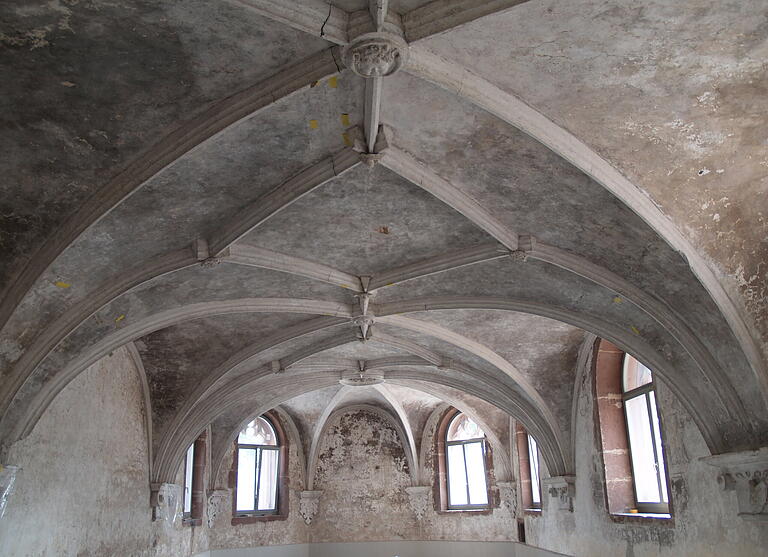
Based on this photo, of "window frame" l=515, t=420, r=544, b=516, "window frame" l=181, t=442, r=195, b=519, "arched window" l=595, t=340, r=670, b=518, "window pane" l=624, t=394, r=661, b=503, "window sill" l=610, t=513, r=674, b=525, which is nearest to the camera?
"window sill" l=610, t=513, r=674, b=525

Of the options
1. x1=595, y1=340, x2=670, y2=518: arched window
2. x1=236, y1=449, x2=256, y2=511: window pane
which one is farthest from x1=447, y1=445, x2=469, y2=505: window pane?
x1=595, y1=340, x2=670, y2=518: arched window

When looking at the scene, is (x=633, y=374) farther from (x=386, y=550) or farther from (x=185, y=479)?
(x=386, y=550)

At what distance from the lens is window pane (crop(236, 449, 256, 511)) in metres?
13.0

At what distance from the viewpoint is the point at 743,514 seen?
5.34 m

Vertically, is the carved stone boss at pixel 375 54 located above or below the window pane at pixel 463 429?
above

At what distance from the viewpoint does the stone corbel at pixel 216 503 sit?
11.9m

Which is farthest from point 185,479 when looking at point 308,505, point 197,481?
point 308,505

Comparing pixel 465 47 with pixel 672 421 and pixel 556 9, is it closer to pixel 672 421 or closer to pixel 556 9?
pixel 556 9

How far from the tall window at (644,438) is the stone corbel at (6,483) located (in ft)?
19.4

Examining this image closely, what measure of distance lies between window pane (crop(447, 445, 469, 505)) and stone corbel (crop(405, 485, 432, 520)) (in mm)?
437

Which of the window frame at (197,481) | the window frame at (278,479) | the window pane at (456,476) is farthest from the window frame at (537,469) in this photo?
the window frame at (197,481)

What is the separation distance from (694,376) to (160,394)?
630 cm

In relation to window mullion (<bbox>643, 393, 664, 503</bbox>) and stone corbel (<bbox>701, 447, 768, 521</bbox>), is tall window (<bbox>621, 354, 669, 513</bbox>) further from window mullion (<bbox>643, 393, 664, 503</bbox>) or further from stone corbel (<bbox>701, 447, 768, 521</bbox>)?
stone corbel (<bbox>701, 447, 768, 521</bbox>)

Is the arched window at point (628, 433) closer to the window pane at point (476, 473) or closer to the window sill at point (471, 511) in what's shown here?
the window sill at point (471, 511)
